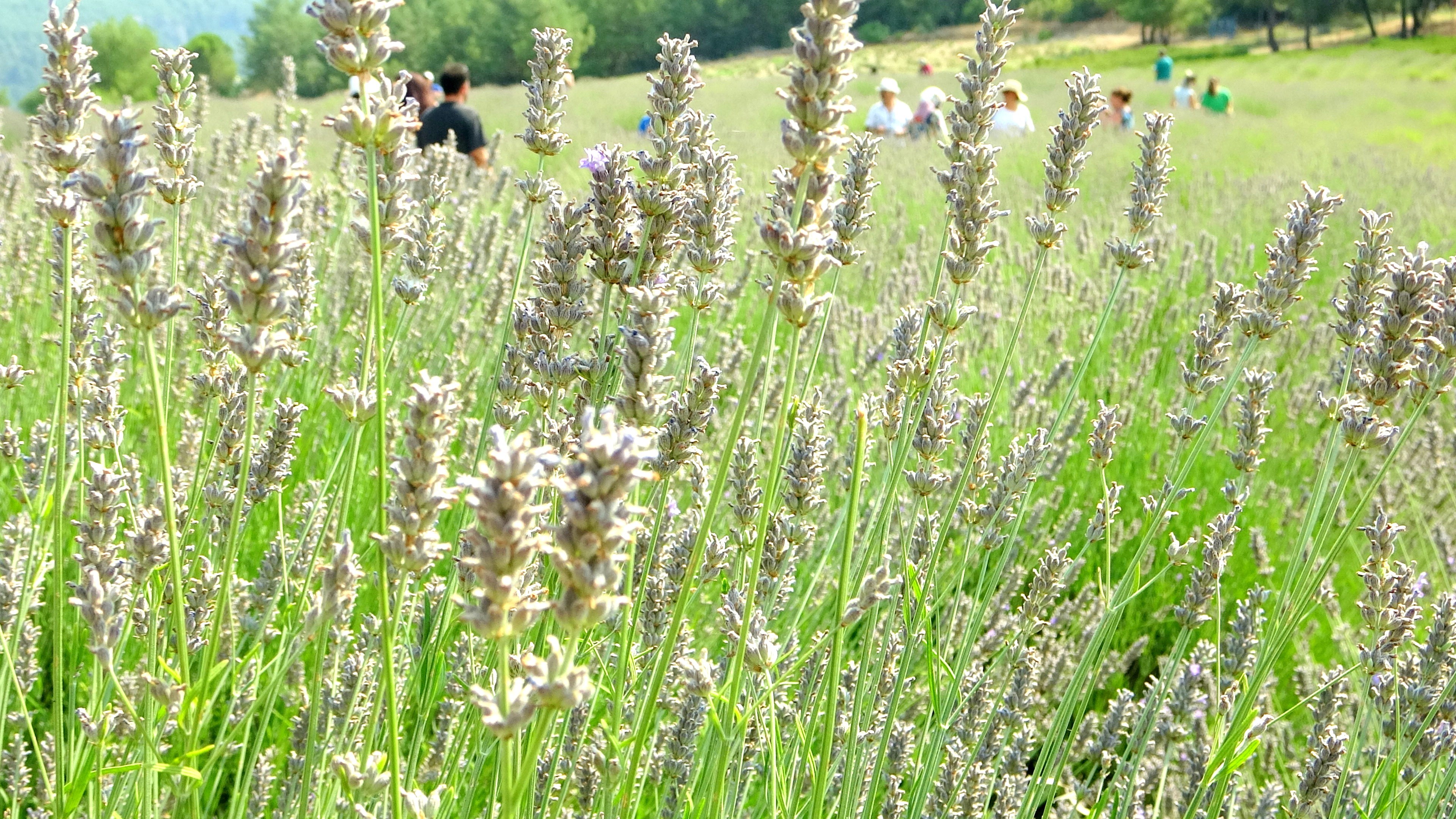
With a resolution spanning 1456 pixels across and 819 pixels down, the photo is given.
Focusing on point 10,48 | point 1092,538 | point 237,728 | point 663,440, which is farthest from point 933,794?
point 10,48

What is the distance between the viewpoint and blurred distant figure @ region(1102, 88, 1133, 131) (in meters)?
14.0

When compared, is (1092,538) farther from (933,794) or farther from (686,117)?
(686,117)

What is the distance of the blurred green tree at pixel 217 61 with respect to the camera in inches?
2470

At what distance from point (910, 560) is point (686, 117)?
0.82 metres

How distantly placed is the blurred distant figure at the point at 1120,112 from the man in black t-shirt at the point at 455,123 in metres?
8.86

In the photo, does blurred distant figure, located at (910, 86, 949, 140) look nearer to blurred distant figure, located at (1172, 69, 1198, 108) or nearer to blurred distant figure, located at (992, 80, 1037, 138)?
blurred distant figure, located at (992, 80, 1037, 138)

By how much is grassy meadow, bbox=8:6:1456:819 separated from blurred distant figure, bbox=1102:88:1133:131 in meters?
11.1

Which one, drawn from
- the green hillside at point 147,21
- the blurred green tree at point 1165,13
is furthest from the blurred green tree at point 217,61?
the blurred green tree at point 1165,13

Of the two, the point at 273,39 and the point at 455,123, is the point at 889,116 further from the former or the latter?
the point at 273,39

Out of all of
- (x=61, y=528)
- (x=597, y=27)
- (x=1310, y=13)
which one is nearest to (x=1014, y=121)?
(x=61, y=528)

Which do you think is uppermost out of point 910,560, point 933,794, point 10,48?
point 10,48

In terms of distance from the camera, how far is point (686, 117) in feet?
4.76

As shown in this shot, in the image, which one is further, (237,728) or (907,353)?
(907,353)

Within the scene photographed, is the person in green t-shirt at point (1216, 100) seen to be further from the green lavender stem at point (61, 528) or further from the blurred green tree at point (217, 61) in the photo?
the blurred green tree at point (217, 61)
